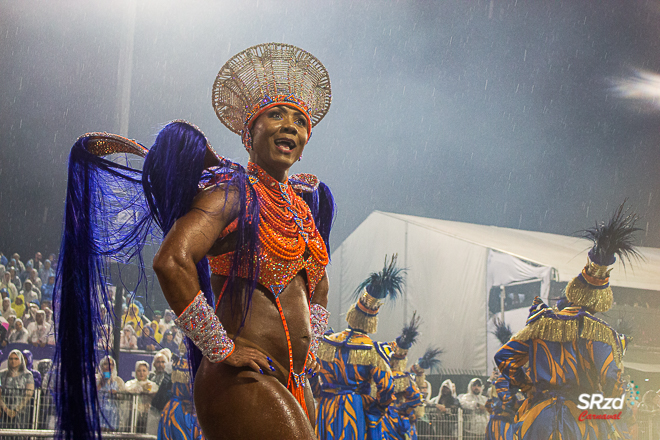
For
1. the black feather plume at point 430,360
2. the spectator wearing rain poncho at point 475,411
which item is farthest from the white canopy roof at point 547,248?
the spectator wearing rain poncho at point 475,411

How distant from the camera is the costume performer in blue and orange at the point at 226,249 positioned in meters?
1.53

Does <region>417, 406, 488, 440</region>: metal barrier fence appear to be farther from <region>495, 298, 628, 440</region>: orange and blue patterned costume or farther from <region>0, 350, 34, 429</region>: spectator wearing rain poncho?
<region>0, 350, 34, 429</region>: spectator wearing rain poncho

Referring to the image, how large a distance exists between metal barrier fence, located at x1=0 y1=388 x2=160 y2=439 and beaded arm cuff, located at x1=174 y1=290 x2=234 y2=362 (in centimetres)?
450

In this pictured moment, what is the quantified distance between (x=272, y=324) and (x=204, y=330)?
25 centimetres

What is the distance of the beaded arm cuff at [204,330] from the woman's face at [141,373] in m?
5.02

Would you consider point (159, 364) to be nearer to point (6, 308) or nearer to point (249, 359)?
point (6, 308)

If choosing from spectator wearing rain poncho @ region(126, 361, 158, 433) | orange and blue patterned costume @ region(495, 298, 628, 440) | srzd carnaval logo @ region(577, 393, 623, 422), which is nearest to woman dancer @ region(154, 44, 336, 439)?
orange and blue patterned costume @ region(495, 298, 628, 440)

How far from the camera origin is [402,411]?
20.0 ft

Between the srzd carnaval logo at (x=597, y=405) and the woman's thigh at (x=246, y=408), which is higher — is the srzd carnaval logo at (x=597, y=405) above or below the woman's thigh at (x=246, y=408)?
below

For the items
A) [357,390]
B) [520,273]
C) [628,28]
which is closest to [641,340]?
[520,273]

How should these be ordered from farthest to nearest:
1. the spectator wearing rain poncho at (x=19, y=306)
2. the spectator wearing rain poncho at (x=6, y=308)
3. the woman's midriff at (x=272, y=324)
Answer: the spectator wearing rain poncho at (x=19, y=306)
the spectator wearing rain poncho at (x=6, y=308)
the woman's midriff at (x=272, y=324)

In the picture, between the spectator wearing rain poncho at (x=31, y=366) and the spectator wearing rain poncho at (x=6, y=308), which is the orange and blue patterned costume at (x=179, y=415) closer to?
the spectator wearing rain poncho at (x=31, y=366)

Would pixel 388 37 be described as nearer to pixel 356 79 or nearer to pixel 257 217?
pixel 356 79

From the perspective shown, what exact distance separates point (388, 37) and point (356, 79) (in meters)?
0.94
